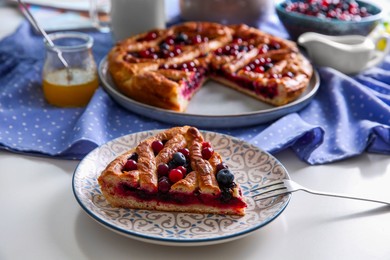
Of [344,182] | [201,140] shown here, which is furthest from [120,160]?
[344,182]

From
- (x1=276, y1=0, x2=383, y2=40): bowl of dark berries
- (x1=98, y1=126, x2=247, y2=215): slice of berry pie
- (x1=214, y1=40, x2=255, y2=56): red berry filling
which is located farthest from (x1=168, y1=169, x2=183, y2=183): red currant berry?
(x1=276, y1=0, x2=383, y2=40): bowl of dark berries

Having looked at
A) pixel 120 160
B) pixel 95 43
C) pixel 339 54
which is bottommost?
pixel 95 43

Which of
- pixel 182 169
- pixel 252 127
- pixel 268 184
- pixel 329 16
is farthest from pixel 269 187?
pixel 329 16

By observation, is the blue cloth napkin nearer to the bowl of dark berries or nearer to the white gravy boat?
the white gravy boat

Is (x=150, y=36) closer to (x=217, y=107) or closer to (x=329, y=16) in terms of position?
(x=217, y=107)

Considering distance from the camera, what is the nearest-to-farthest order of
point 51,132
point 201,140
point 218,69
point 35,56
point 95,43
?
point 201,140
point 51,132
point 218,69
point 35,56
point 95,43

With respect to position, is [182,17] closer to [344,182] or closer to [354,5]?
[354,5]

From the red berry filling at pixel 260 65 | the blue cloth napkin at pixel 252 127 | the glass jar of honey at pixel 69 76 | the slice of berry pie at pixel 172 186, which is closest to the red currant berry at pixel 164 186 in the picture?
the slice of berry pie at pixel 172 186
